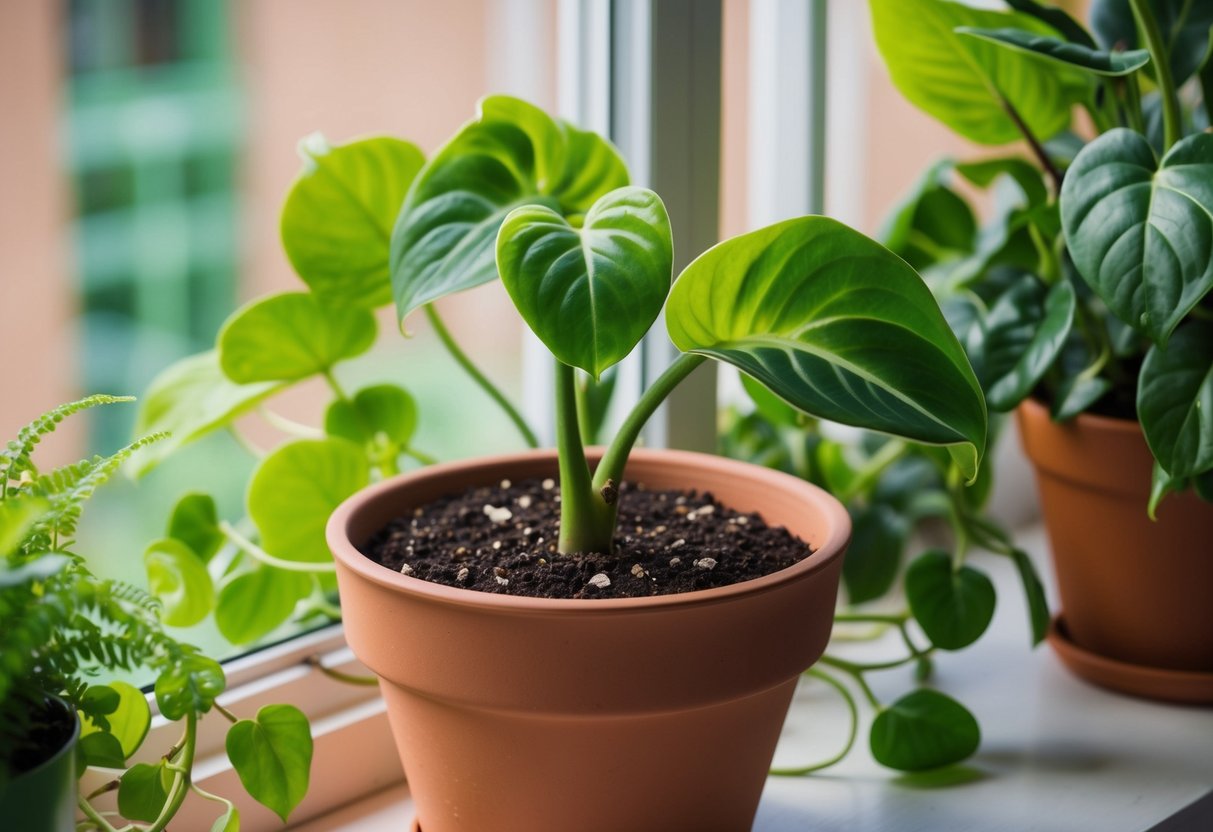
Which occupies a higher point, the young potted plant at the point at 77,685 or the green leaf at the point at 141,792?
the young potted plant at the point at 77,685

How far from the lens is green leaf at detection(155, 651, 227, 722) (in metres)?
0.52

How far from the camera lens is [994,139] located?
3.31 ft

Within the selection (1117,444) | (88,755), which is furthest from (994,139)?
(88,755)

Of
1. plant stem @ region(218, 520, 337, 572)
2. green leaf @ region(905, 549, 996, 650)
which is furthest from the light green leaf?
green leaf @ region(905, 549, 996, 650)

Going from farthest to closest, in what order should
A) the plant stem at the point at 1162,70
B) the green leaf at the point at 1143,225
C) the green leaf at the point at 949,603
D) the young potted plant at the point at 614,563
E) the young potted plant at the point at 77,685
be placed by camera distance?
1. the green leaf at the point at 949,603
2. the plant stem at the point at 1162,70
3. the green leaf at the point at 1143,225
4. the young potted plant at the point at 614,563
5. the young potted plant at the point at 77,685

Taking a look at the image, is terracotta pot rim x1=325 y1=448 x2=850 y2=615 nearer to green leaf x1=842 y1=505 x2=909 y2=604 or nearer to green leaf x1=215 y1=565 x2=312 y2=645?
green leaf x1=215 y1=565 x2=312 y2=645

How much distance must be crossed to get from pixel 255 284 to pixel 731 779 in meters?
3.03

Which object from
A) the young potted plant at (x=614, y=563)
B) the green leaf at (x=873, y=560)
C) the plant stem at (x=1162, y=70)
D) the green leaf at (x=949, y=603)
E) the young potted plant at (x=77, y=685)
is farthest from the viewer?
the green leaf at (x=873, y=560)

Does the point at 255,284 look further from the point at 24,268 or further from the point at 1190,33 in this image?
→ the point at 1190,33

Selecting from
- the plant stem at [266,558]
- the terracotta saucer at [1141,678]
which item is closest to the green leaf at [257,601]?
the plant stem at [266,558]

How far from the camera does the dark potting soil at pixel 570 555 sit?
2.19ft

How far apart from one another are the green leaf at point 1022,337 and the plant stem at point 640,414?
0.33 meters

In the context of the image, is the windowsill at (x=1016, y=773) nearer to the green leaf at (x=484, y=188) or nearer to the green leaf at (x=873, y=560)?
the green leaf at (x=873, y=560)

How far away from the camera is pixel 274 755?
68cm
